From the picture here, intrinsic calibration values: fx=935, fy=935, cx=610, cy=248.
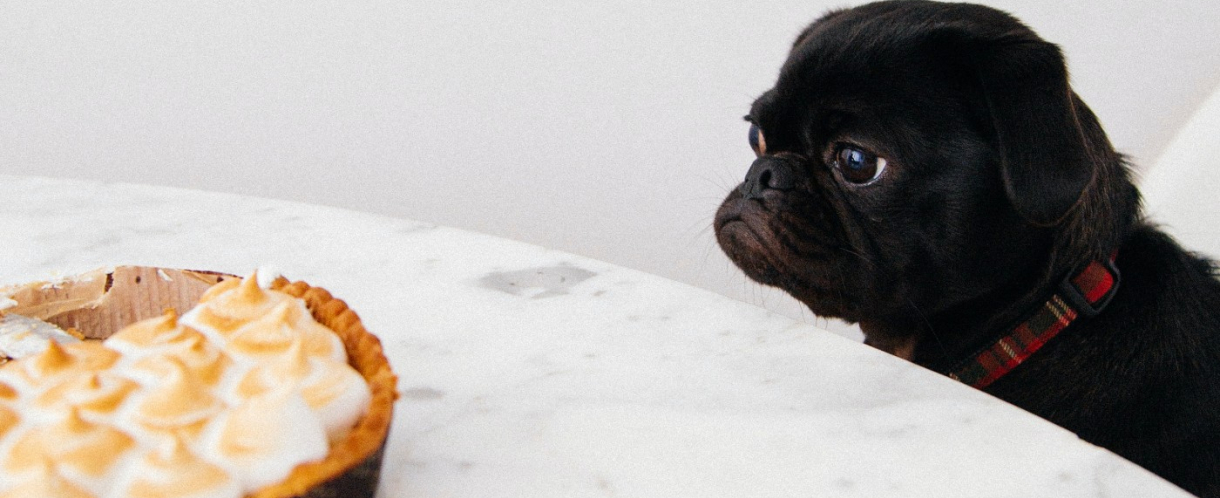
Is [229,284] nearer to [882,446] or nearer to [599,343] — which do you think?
[599,343]

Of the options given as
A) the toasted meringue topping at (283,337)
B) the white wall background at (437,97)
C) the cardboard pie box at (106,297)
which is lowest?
the white wall background at (437,97)

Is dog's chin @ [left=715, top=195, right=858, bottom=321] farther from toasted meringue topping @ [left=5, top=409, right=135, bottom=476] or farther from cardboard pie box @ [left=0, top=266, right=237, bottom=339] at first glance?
toasted meringue topping @ [left=5, top=409, right=135, bottom=476]

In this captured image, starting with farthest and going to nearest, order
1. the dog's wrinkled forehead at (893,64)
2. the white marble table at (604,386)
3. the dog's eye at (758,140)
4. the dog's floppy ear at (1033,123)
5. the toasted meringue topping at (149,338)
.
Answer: the dog's eye at (758,140)
the dog's wrinkled forehead at (893,64)
the dog's floppy ear at (1033,123)
the white marble table at (604,386)
the toasted meringue topping at (149,338)

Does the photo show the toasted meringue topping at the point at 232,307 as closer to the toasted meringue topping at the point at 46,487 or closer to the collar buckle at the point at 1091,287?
the toasted meringue topping at the point at 46,487

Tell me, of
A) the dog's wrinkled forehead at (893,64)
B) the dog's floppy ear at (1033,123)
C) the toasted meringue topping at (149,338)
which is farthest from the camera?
the dog's wrinkled forehead at (893,64)

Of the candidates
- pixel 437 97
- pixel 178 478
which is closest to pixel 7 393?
pixel 178 478

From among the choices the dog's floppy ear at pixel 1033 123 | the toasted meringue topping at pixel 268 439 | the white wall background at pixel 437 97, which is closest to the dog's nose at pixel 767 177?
the dog's floppy ear at pixel 1033 123

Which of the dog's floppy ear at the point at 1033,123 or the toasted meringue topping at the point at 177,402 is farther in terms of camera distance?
the dog's floppy ear at the point at 1033,123
